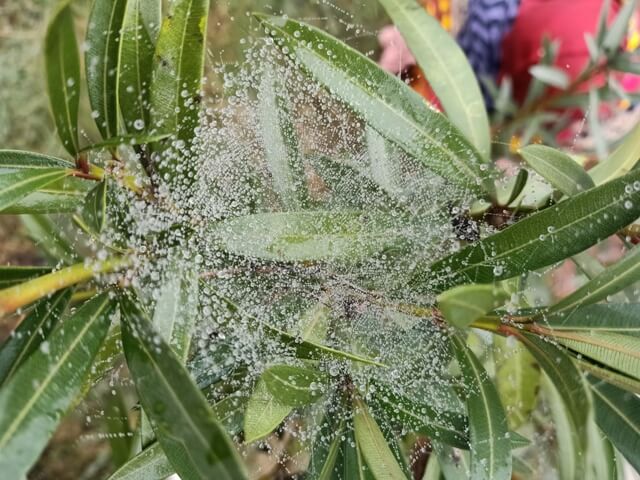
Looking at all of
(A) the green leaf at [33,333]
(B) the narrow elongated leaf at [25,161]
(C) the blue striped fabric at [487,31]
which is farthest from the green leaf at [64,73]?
(C) the blue striped fabric at [487,31]

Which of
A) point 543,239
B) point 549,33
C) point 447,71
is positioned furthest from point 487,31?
point 543,239

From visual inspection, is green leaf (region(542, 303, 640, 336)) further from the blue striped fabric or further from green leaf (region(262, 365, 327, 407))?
the blue striped fabric

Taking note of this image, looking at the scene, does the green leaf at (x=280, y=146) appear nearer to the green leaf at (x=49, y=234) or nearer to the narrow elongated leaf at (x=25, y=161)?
the narrow elongated leaf at (x=25, y=161)

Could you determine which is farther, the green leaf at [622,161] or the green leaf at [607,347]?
the green leaf at [622,161]

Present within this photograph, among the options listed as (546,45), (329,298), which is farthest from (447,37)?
(546,45)

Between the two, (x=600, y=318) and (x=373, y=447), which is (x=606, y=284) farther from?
(x=373, y=447)
